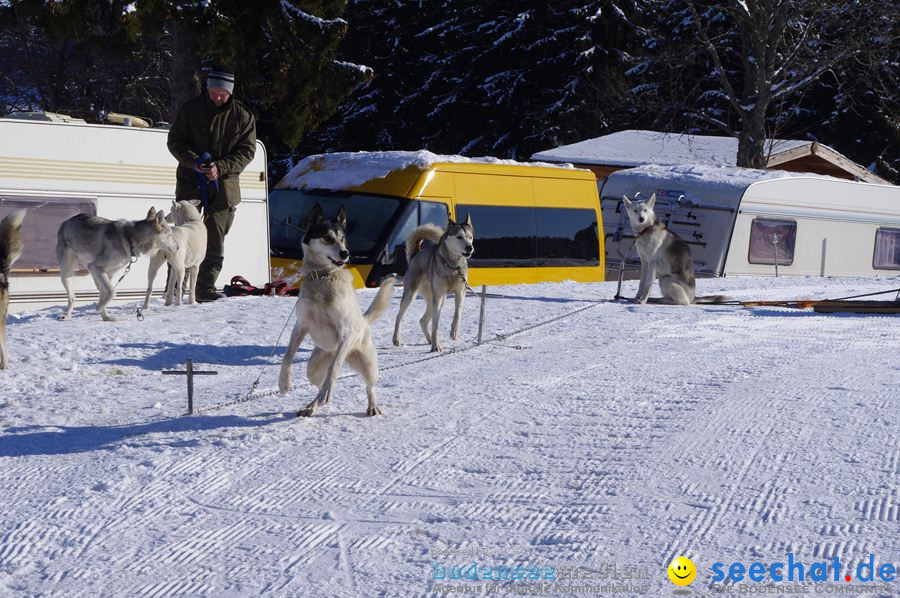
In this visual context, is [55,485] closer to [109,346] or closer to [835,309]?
[109,346]

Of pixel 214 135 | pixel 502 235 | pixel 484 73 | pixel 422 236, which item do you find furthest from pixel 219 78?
pixel 484 73

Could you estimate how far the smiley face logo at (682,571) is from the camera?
11.1 ft

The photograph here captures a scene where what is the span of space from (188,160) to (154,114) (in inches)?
968

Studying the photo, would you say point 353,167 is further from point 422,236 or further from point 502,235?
point 422,236

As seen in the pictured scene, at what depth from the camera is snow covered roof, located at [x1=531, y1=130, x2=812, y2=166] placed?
88.4ft

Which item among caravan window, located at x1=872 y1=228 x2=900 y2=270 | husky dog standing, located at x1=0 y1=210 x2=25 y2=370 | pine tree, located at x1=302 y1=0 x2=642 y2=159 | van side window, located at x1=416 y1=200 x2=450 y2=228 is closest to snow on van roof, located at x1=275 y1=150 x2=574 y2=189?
van side window, located at x1=416 y1=200 x2=450 y2=228

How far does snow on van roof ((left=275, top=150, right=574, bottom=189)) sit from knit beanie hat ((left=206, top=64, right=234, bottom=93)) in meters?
3.75

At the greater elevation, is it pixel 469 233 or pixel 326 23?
pixel 326 23

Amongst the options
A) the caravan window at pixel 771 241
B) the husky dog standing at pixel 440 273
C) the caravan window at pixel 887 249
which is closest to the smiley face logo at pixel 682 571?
the husky dog standing at pixel 440 273

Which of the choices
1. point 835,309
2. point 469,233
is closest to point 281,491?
point 469,233

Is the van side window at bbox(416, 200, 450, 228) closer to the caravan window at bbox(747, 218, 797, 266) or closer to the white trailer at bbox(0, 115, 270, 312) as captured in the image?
the white trailer at bbox(0, 115, 270, 312)

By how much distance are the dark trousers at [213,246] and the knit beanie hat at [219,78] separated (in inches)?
47.5

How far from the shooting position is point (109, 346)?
7914 mm

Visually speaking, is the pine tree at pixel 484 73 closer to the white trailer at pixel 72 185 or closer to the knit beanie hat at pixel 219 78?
the white trailer at pixel 72 185
